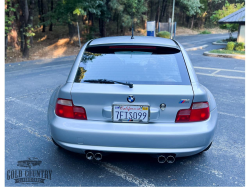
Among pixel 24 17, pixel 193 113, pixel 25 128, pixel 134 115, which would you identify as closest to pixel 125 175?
pixel 134 115

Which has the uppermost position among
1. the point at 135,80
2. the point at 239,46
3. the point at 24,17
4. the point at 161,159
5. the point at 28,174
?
the point at 24,17

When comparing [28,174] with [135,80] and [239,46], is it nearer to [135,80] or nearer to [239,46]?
[135,80]

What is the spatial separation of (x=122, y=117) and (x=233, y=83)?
22.1 feet

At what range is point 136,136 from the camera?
2549mm

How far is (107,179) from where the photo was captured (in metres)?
2.87

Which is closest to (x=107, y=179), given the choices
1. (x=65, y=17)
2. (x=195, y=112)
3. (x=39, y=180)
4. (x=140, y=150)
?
(x=140, y=150)

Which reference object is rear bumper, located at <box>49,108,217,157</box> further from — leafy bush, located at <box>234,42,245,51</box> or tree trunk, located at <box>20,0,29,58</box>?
leafy bush, located at <box>234,42,245,51</box>

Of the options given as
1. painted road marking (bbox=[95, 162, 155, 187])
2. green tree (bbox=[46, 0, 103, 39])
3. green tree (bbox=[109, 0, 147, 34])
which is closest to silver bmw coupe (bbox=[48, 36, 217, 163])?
painted road marking (bbox=[95, 162, 155, 187])

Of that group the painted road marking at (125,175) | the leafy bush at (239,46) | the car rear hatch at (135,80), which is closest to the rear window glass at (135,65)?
the car rear hatch at (135,80)

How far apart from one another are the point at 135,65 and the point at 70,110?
0.97m

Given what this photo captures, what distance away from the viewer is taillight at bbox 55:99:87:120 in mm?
2701

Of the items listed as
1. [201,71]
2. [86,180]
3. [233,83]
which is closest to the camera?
[86,180]

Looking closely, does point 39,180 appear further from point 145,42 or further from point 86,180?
point 145,42
